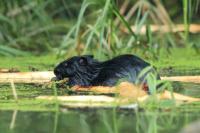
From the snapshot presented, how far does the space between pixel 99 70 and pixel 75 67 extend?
203mm

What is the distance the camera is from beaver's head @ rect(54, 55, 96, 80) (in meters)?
5.77

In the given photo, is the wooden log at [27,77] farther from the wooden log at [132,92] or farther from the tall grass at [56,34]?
the tall grass at [56,34]

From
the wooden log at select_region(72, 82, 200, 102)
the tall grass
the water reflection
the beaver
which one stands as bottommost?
the water reflection

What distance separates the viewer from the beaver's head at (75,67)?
577 cm

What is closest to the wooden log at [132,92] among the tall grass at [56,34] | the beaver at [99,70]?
the beaver at [99,70]

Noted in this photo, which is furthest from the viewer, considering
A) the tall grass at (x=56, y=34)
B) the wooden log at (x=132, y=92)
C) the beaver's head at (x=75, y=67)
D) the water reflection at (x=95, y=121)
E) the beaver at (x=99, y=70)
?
the tall grass at (x=56, y=34)

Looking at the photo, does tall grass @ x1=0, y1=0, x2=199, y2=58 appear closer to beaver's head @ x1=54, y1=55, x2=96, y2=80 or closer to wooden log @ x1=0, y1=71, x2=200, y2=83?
wooden log @ x1=0, y1=71, x2=200, y2=83

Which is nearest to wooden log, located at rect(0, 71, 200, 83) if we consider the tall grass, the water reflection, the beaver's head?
the beaver's head

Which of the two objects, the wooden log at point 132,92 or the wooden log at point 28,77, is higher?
the wooden log at point 28,77

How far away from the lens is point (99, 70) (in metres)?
5.73

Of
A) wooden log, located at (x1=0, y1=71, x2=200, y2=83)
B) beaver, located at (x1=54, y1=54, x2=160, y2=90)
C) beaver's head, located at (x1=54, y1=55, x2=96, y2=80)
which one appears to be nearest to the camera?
beaver, located at (x1=54, y1=54, x2=160, y2=90)

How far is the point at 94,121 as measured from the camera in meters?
4.14

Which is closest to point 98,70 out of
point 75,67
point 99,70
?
point 99,70

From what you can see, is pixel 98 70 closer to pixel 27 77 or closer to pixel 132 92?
pixel 27 77
